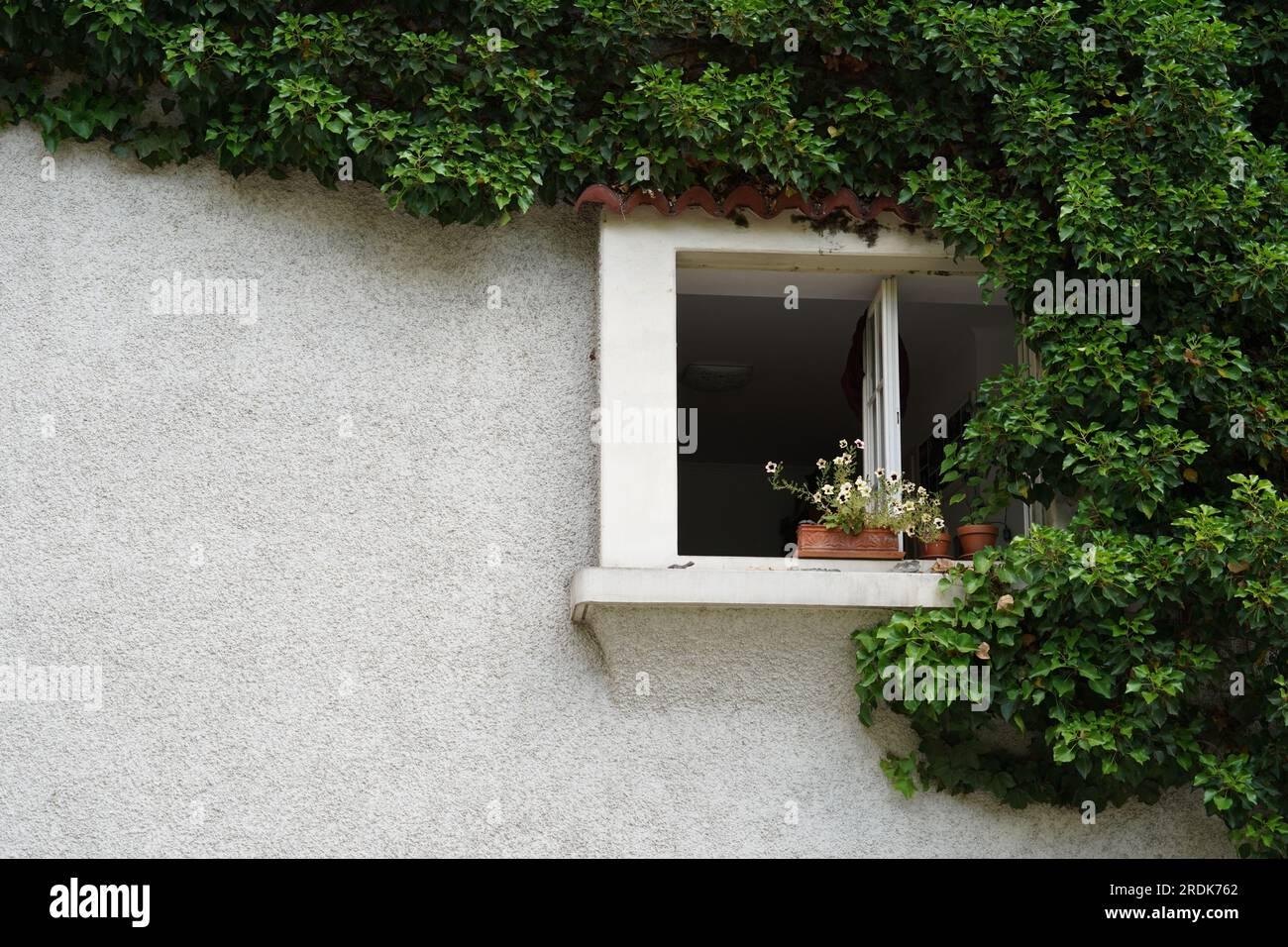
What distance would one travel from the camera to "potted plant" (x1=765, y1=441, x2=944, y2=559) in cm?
710

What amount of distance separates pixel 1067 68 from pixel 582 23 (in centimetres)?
239

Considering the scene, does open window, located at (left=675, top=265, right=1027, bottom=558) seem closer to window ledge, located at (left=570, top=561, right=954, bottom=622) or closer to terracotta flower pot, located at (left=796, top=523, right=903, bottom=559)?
terracotta flower pot, located at (left=796, top=523, right=903, bottom=559)

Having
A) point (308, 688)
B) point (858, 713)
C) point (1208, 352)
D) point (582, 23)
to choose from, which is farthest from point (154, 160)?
point (1208, 352)

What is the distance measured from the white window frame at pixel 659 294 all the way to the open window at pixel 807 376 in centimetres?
13

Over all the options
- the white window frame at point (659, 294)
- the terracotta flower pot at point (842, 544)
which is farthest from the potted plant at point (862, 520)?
the white window frame at point (659, 294)

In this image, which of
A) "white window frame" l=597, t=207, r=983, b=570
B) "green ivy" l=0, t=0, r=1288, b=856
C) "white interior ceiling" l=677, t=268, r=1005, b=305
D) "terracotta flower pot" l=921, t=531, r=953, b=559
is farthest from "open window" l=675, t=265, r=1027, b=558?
"green ivy" l=0, t=0, r=1288, b=856

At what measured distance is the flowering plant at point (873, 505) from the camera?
23.3ft

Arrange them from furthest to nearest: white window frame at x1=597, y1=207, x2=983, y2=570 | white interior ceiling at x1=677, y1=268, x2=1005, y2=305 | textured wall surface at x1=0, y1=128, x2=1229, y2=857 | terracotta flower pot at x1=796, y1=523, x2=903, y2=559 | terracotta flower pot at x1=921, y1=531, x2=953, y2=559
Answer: white interior ceiling at x1=677, y1=268, x2=1005, y2=305
terracotta flower pot at x1=921, y1=531, x2=953, y2=559
terracotta flower pot at x1=796, y1=523, x2=903, y2=559
white window frame at x1=597, y1=207, x2=983, y2=570
textured wall surface at x1=0, y1=128, x2=1229, y2=857

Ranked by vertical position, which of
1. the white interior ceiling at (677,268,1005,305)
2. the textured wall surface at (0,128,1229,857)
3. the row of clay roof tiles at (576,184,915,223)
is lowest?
the textured wall surface at (0,128,1229,857)

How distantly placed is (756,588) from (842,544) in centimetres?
63

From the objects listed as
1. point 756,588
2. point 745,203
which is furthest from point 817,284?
point 756,588

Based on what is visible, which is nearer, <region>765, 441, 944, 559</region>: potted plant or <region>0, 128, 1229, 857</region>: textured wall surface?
<region>0, 128, 1229, 857</region>: textured wall surface

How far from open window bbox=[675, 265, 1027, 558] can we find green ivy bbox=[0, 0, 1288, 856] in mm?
527

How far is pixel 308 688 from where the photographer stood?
6.70 meters
